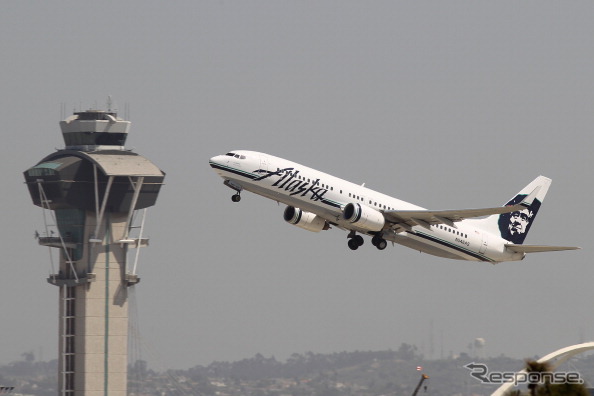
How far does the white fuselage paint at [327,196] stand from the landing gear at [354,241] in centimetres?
243

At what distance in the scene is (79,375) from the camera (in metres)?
193

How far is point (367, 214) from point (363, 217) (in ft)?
1.87

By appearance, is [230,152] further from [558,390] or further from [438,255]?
[558,390]

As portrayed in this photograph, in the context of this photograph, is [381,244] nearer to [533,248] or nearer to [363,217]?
[363,217]

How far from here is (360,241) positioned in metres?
85.1

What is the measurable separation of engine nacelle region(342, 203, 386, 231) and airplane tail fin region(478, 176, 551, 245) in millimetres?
14606

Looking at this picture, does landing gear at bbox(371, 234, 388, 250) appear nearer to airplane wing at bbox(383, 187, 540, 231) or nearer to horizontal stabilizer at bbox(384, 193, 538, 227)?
airplane wing at bbox(383, 187, 540, 231)

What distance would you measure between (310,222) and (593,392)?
921 inches

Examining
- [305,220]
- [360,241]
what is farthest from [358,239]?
[305,220]

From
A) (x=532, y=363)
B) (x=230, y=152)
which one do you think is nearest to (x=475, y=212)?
(x=230, y=152)

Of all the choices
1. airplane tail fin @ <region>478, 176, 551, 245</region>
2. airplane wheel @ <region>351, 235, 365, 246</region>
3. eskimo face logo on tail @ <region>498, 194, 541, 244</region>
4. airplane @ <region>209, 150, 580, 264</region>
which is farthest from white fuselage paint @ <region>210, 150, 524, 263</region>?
eskimo face logo on tail @ <region>498, 194, 541, 244</region>

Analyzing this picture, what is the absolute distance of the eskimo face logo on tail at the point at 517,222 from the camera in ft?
308

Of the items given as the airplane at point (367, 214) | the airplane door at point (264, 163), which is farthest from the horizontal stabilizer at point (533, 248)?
the airplane door at point (264, 163)

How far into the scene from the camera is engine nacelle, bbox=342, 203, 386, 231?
78.4m
